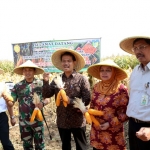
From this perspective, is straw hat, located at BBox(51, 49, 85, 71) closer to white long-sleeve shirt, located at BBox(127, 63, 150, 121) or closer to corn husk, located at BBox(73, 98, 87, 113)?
corn husk, located at BBox(73, 98, 87, 113)

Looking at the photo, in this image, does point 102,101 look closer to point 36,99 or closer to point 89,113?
point 89,113

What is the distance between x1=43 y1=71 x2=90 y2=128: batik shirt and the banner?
3.65 m

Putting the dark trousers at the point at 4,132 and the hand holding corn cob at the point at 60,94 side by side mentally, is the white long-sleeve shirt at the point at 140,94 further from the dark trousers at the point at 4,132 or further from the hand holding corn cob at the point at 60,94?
the dark trousers at the point at 4,132

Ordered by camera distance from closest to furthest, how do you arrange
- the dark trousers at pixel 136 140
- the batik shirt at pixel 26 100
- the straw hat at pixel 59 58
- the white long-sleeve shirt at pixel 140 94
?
the white long-sleeve shirt at pixel 140 94 < the dark trousers at pixel 136 140 < the straw hat at pixel 59 58 < the batik shirt at pixel 26 100

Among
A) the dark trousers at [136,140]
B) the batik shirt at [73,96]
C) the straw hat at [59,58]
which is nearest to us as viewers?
the dark trousers at [136,140]

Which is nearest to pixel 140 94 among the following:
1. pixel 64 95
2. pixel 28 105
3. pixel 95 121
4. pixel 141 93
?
pixel 141 93

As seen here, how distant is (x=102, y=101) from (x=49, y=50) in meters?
5.46

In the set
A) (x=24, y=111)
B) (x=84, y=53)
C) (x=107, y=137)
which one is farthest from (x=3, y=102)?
(x=84, y=53)

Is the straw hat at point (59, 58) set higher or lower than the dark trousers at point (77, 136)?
higher

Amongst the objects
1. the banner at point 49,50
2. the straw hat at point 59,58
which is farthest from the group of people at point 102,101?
the banner at point 49,50

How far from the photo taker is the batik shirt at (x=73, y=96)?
2.53 meters

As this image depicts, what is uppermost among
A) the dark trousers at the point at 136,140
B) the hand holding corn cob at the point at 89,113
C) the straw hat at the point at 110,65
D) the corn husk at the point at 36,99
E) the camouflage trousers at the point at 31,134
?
the straw hat at the point at 110,65

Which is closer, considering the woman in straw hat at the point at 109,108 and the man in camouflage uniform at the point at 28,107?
the woman in straw hat at the point at 109,108

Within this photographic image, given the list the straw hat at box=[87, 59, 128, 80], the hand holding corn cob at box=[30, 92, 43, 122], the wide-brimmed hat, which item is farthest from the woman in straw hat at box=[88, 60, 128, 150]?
the hand holding corn cob at box=[30, 92, 43, 122]
